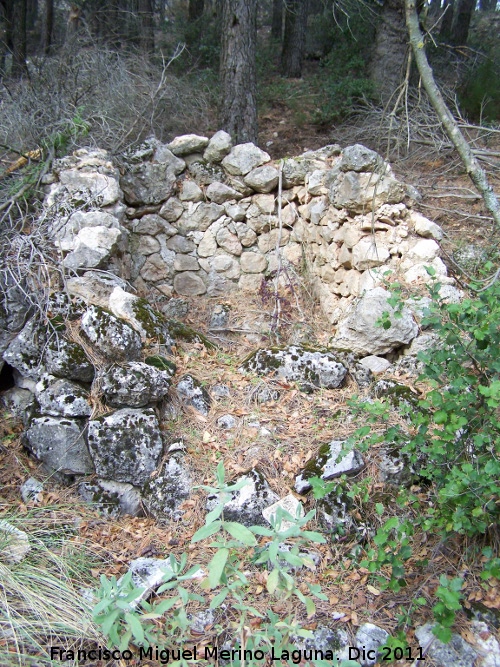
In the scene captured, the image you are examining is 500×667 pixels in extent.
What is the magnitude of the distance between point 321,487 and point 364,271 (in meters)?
2.17

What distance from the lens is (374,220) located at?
427 centimetres

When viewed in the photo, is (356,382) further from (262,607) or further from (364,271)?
(262,607)

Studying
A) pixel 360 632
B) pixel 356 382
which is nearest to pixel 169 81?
pixel 356 382

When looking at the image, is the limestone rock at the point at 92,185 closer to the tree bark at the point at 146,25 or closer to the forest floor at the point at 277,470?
the forest floor at the point at 277,470

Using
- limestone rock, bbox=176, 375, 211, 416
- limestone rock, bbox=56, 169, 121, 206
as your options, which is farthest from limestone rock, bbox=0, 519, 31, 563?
limestone rock, bbox=56, 169, 121, 206

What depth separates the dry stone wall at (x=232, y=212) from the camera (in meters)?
4.35

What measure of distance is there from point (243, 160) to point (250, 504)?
3.12 metres

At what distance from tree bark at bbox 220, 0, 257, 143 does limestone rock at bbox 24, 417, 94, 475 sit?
3.85 meters

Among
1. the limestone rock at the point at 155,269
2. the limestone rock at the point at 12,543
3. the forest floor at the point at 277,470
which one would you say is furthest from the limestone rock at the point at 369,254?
the limestone rock at the point at 12,543

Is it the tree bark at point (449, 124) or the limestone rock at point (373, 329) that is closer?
the tree bark at point (449, 124)

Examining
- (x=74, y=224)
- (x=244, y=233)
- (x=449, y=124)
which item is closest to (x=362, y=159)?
(x=449, y=124)

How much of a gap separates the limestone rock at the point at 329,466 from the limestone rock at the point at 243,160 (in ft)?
9.26

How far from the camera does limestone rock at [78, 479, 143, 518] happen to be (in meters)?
3.19

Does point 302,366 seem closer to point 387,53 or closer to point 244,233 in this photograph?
point 244,233
